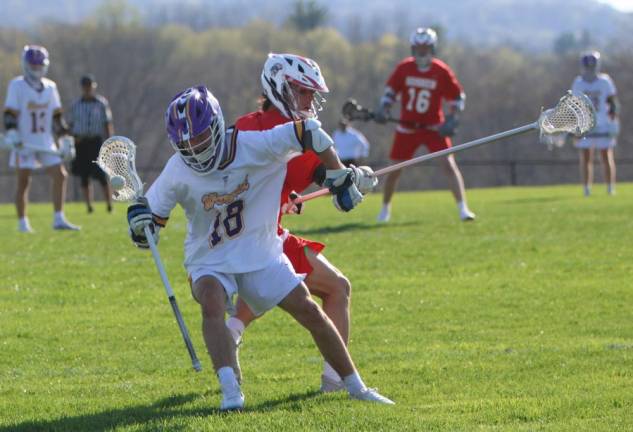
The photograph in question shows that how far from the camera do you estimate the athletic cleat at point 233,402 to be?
6.13m

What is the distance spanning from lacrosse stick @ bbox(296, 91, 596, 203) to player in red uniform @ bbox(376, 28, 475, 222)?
7.53 meters

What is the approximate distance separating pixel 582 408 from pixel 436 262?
5869 mm

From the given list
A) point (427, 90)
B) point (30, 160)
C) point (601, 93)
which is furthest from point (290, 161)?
point (601, 93)

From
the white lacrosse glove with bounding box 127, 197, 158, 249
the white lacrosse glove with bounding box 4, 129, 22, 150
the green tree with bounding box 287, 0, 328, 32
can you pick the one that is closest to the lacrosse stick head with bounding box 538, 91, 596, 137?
the white lacrosse glove with bounding box 127, 197, 158, 249

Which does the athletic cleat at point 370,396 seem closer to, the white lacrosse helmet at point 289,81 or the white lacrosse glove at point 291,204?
the white lacrosse glove at point 291,204

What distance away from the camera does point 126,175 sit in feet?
21.8

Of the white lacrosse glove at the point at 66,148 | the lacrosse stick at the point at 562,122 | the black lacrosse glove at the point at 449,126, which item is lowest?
the white lacrosse glove at the point at 66,148

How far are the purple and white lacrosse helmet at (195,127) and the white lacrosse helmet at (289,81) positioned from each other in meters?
0.69

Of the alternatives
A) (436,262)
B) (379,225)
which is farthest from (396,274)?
(379,225)

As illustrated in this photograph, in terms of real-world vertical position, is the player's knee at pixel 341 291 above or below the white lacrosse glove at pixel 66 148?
above

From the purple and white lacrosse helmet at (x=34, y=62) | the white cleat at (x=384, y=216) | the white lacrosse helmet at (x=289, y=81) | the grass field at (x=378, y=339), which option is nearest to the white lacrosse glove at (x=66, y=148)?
the purple and white lacrosse helmet at (x=34, y=62)

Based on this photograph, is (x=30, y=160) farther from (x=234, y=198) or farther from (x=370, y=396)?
(x=370, y=396)

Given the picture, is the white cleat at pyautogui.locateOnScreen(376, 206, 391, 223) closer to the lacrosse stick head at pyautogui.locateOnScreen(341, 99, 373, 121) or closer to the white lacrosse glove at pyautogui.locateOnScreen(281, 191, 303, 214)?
the lacrosse stick head at pyautogui.locateOnScreen(341, 99, 373, 121)

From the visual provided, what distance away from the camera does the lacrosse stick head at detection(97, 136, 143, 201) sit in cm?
657
